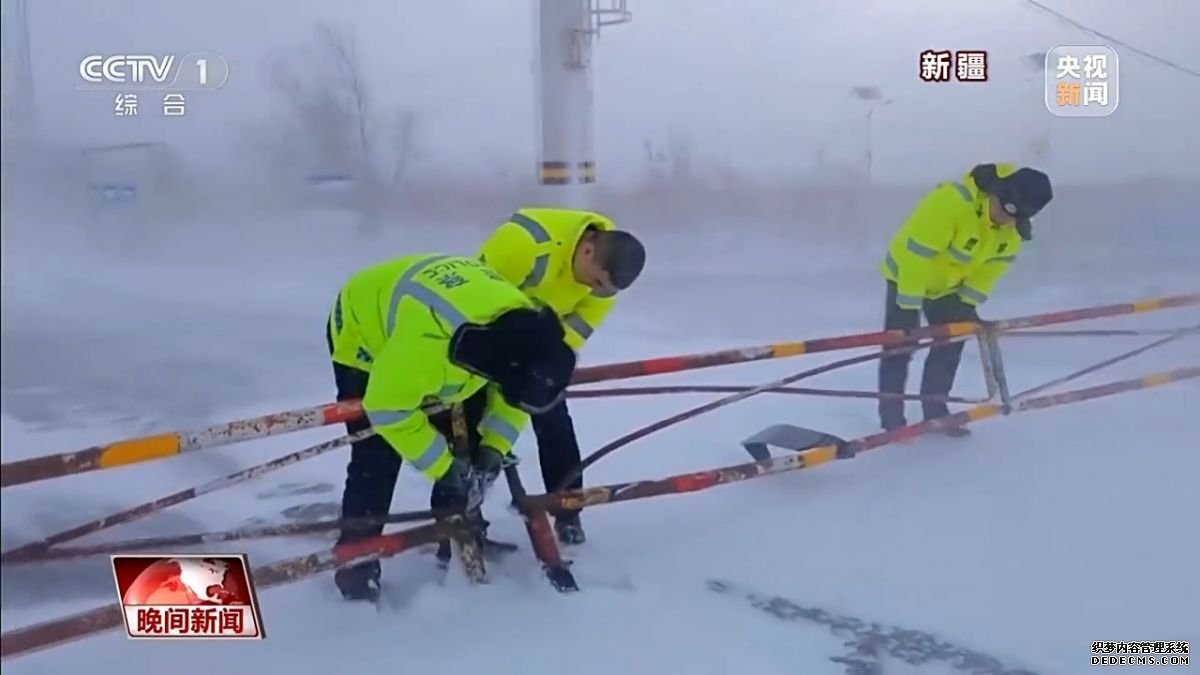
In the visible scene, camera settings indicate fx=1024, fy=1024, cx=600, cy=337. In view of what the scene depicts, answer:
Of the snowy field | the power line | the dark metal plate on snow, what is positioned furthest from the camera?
the dark metal plate on snow

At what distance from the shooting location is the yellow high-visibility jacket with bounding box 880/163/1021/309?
5.49ft

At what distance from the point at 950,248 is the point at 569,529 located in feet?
2.64

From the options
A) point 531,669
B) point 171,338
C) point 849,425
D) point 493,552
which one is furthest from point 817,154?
point 171,338

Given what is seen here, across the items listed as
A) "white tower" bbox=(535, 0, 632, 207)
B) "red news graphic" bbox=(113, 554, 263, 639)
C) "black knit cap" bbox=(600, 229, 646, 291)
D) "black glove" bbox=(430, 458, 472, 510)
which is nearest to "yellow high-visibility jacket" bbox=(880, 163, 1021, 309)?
"black knit cap" bbox=(600, 229, 646, 291)

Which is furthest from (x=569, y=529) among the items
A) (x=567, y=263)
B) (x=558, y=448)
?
(x=567, y=263)

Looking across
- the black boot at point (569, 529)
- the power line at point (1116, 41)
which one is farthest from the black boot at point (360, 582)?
the power line at point (1116, 41)

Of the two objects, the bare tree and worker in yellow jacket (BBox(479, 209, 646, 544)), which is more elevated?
the bare tree

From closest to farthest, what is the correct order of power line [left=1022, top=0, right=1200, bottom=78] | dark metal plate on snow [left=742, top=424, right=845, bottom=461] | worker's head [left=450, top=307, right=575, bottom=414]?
worker's head [left=450, top=307, right=575, bottom=414], power line [left=1022, top=0, right=1200, bottom=78], dark metal plate on snow [left=742, top=424, right=845, bottom=461]

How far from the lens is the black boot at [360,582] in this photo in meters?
1.56

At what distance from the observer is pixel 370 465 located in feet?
5.11

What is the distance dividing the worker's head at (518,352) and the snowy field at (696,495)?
222 mm

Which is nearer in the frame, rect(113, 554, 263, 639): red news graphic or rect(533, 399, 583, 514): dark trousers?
rect(113, 554, 263, 639): red news graphic

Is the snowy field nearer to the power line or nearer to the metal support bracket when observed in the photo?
the metal support bracket

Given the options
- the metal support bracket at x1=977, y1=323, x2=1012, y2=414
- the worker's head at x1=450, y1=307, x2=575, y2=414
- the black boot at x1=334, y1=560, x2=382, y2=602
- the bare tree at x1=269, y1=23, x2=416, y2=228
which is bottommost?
the black boot at x1=334, y1=560, x2=382, y2=602
